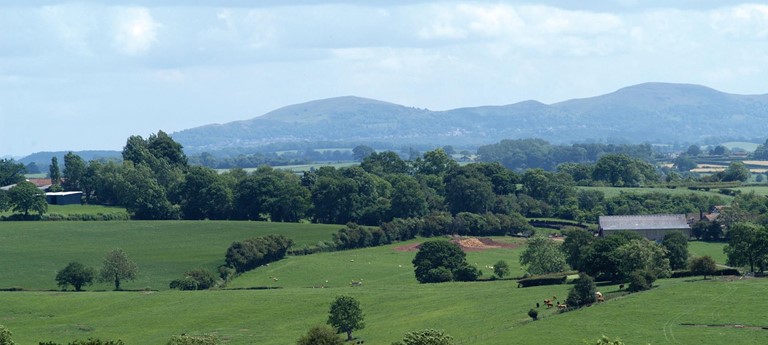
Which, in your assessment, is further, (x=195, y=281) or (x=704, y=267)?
(x=195, y=281)

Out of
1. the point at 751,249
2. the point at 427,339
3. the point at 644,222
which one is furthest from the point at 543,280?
the point at 644,222

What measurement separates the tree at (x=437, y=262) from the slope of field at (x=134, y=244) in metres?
24.2

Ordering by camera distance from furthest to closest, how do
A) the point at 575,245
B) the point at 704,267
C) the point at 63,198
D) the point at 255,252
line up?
the point at 63,198 < the point at 255,252 < the point at 575,245 < the point at 704,267

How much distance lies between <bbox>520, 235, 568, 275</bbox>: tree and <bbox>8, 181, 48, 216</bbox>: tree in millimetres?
71188

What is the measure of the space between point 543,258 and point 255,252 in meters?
32.3

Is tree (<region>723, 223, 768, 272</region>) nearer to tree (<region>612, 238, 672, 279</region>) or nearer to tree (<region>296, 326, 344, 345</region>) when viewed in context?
tree (<region>612, 238, 672, 279</region>)

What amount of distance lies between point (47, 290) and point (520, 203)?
263 ft

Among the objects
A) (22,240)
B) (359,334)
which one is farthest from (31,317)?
(22,240)

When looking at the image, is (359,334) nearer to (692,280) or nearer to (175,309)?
(175,309)

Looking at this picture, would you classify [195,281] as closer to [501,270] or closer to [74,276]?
[74,276]

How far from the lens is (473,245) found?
15238 centimetres

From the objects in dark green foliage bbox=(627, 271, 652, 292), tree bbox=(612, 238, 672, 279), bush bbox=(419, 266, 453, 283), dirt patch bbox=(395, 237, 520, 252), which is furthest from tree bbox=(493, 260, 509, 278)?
dirt patch bbox=(395, 237, 520, 252)

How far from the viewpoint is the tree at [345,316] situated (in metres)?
93.0

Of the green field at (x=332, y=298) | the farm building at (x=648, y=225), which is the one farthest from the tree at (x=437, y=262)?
the farm building at (x=648, y=225)
